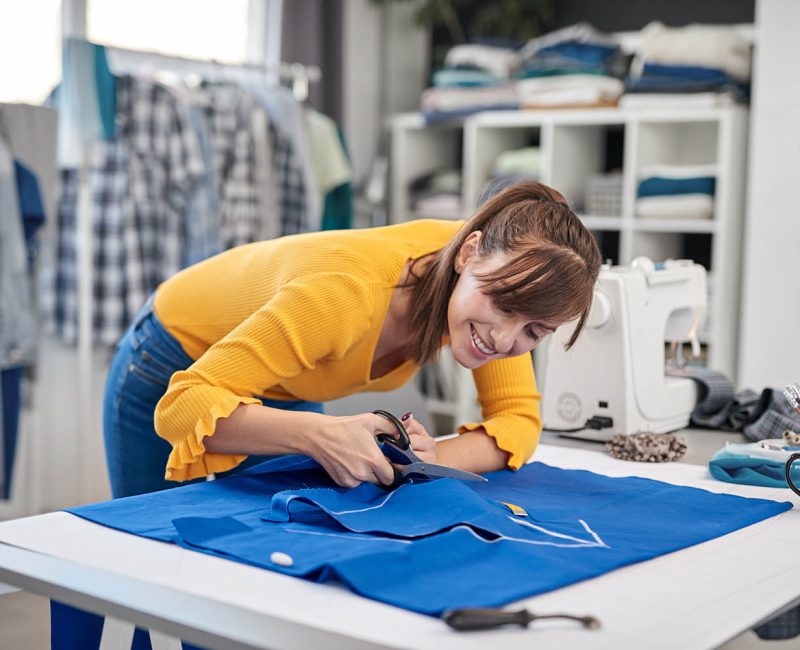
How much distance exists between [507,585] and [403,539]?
0.19 m

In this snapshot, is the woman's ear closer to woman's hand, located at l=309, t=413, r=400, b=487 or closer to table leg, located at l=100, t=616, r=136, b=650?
woman's hand, located at l=309, t=413, r=400, b=487

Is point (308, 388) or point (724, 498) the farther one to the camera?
point (308, 388)

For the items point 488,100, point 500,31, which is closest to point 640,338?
point 488,100

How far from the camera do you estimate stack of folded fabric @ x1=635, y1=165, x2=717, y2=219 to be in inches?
148

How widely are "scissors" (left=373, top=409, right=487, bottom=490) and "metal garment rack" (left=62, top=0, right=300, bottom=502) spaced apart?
2352mm

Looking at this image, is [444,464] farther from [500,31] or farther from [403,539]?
[500,31]

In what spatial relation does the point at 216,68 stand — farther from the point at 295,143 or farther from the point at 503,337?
the point at 503,337

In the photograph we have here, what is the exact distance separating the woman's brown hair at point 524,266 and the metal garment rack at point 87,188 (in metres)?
2.21

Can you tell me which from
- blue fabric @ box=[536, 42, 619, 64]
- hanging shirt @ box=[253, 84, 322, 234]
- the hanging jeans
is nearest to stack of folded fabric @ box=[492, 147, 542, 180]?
blue fabric @ box=[536, 42, 619, 64]

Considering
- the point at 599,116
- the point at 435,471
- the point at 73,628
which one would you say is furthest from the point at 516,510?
the point at 599,116

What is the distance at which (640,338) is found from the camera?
6.96 ft

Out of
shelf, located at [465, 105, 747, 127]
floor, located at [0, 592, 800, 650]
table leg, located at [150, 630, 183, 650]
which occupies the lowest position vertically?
floor, located at [0, 592, 800, 650]

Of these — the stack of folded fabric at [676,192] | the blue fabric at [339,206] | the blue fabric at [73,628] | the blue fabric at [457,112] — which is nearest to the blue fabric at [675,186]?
the stack of folded fabric at [676,192]

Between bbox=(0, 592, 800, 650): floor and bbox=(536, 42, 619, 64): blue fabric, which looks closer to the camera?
bbox=(0, 592, 800, 650): floor
